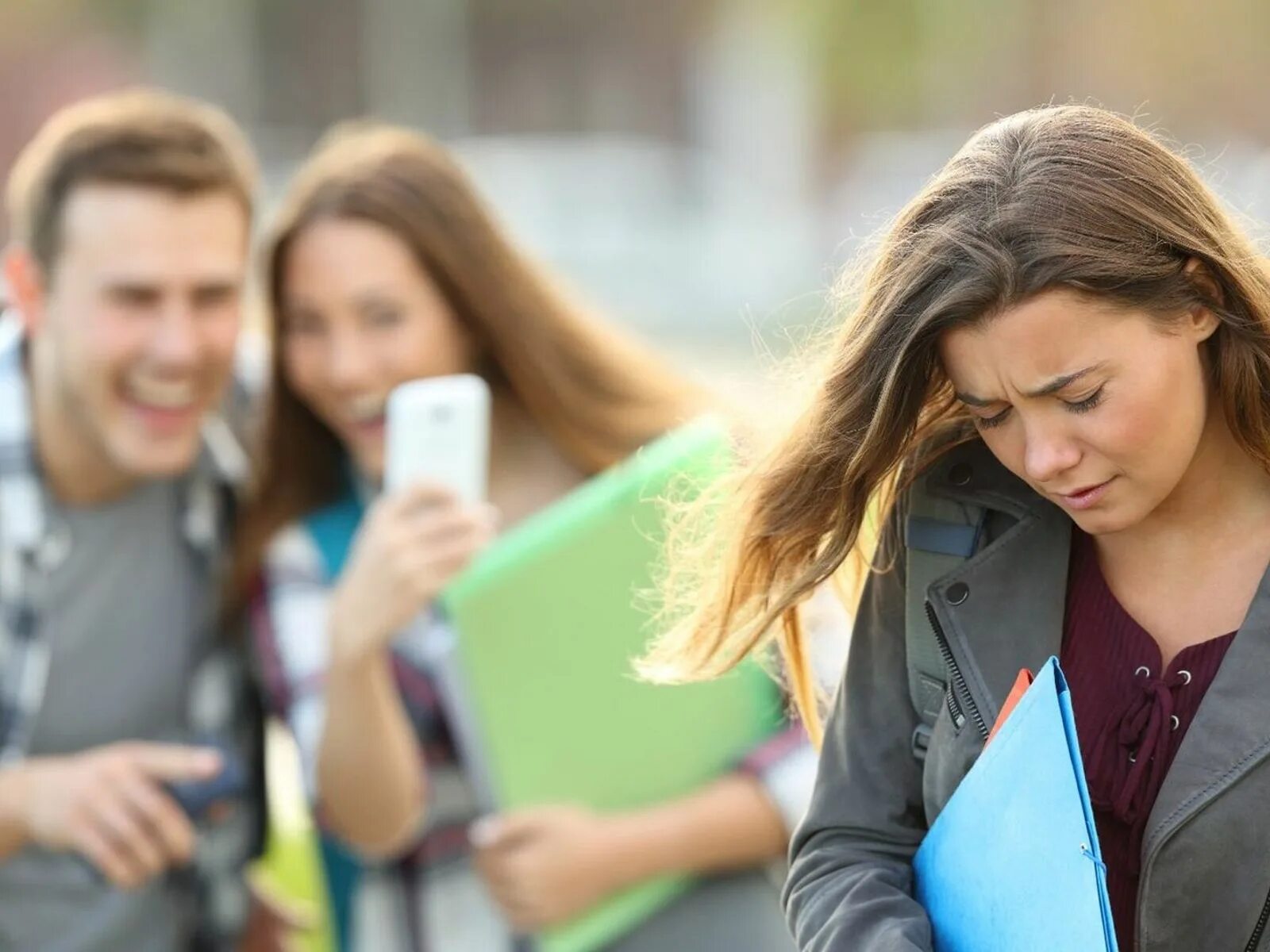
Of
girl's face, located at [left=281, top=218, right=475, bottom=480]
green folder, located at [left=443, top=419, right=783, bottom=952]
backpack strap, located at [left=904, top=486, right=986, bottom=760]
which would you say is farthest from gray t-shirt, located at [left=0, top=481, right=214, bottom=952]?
backpack strap, located at [left=904, top=486, right=986, bottom=760]

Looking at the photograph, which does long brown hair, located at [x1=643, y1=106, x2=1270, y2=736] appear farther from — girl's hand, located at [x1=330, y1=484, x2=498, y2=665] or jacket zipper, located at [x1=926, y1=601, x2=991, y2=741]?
girl's hand, located at [x1=330, y1=484, x2=498, y2=665]

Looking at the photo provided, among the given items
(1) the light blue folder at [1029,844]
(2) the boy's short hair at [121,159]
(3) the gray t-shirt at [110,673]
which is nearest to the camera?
(1) the light blue folder at [1029,844]

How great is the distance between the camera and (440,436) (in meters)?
2.47

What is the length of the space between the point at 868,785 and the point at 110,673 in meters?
1.64

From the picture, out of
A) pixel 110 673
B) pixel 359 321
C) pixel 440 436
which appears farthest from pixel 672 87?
pixel 440 436

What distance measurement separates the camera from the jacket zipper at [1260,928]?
1.34 metres

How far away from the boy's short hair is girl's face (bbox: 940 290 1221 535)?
1.82m

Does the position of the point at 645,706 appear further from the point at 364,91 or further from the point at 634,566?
the point at 364,91

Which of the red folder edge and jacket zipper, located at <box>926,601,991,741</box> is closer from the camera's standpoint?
the red folder edge

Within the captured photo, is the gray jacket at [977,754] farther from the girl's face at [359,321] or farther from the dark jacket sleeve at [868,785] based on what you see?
the girl's face at [359,321]

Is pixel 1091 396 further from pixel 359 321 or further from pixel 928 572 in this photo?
pixel 359 321

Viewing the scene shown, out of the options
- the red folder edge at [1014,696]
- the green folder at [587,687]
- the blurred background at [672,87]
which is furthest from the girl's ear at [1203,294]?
the blurred background at [672,87]

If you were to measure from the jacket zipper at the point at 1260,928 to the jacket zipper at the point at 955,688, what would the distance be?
256 millimetres

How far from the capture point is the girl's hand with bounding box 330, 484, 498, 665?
96.9 inches
